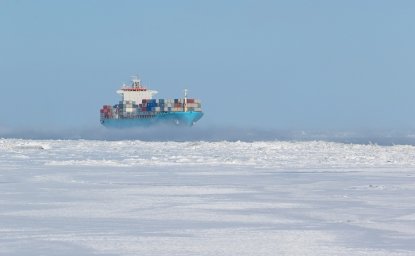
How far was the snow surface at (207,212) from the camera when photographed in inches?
276

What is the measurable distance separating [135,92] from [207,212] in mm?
91829

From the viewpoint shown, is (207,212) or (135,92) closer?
(207,212)

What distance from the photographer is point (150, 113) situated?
296ft

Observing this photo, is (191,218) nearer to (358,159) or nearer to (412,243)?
(412,243)

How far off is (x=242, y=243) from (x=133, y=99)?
307 feet

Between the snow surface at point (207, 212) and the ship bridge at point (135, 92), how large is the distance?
82.5 metres

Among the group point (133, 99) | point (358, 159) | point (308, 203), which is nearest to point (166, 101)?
point (133, 99)

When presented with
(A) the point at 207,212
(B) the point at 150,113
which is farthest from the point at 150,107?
(A) the point at 207,212

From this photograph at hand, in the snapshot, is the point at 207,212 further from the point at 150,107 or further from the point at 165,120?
the point at 150,107

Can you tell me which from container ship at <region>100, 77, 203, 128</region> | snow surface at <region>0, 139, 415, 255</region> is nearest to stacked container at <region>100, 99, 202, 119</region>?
container ship at <region>100, 77, 203, 128</region>

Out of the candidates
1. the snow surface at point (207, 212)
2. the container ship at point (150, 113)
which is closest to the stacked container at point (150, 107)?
the container ship at point (150, 113)

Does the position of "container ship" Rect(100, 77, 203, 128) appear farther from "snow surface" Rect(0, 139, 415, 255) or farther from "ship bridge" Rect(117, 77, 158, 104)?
"snow surface" Rect(0, 139, 415, 255)

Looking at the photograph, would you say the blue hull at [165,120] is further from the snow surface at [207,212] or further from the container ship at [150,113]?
the snow surface at [207,212]

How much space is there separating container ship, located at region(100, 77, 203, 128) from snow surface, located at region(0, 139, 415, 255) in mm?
71229
